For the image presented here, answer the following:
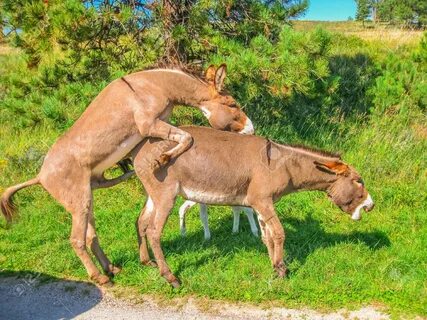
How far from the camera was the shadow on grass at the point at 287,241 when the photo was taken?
19.5 feet

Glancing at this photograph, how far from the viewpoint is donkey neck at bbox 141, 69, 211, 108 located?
5.16 meters

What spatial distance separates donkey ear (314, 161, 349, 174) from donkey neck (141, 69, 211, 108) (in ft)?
4.52

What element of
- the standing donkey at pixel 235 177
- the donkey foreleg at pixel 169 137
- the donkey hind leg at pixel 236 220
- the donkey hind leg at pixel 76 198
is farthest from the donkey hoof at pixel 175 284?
the donkey hind leg at pixel 236 220

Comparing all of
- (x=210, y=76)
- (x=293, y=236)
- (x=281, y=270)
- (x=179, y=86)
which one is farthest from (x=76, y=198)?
(x=293, y=236)

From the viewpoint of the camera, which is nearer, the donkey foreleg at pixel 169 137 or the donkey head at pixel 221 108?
the donkey foreleg at pixel 169 137

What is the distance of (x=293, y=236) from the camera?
253 inches

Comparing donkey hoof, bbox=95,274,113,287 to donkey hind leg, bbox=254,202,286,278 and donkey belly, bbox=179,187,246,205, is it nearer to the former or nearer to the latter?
donkey belly, bbox=179,187,246,205

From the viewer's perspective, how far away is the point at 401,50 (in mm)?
15766

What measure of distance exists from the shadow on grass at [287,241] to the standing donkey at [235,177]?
669mm

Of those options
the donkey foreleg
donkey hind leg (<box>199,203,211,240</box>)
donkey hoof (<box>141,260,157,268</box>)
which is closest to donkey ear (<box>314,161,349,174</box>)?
the donkey foreleg

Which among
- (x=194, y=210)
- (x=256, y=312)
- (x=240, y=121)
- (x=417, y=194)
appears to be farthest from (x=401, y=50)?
(x=256, y=312)

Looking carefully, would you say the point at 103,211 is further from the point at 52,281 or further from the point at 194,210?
the point at 52,281

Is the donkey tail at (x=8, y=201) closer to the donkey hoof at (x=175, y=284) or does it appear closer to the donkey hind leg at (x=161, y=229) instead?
the donkey hind leg at (x=161, y=229)

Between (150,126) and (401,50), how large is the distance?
42.6 ft
